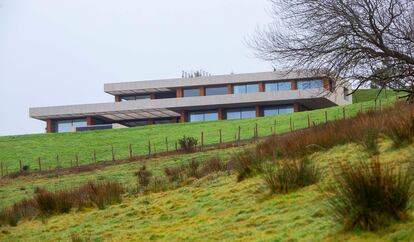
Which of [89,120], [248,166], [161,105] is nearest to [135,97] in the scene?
[89,120]

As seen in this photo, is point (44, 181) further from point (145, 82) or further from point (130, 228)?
point (145, 82)

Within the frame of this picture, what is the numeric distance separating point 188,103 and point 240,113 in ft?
19.1

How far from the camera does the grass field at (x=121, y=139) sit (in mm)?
39625

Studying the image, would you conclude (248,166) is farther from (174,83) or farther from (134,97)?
(134,97)

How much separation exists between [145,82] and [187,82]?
510 cm

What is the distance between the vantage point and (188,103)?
222 feet

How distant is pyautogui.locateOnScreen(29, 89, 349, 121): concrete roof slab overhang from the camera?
64.6 m

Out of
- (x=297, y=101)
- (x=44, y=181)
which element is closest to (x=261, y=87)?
(x=297, y=101)

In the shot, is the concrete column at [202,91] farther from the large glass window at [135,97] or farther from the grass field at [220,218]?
the grass field at [220,218]

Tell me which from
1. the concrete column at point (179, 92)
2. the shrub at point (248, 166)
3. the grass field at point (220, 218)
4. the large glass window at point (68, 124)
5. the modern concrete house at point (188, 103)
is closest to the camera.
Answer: the grass field at point (220, 218)

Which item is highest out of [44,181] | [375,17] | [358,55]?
[375,17]

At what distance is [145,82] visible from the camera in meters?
72.4

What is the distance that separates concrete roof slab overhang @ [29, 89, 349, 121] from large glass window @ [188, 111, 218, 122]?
3.83ft

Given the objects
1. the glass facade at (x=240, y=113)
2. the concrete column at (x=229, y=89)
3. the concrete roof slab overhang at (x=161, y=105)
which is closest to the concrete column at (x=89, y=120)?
the concrete roof slab overhang at (x=161, y=105)
